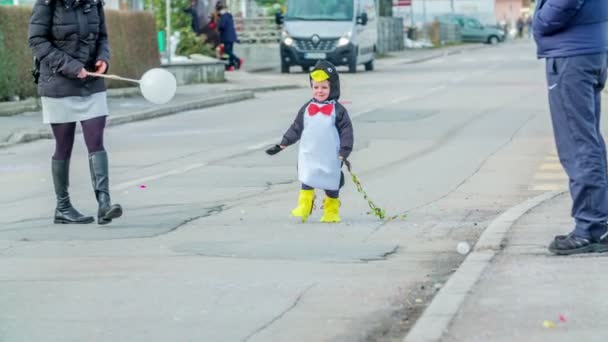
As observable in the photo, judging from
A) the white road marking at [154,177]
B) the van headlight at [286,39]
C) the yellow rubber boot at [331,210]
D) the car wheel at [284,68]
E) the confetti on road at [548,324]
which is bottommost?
the car wheel at [284,68]

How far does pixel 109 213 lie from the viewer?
35.2 feet

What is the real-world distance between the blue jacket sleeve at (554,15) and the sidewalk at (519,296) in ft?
3.95

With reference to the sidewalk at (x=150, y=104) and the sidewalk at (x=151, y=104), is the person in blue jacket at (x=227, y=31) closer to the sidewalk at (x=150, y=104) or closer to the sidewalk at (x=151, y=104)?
the sidewalk at (x=150, y=104)

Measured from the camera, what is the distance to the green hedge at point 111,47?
2462 centimetres

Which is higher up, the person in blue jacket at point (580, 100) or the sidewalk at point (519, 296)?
the person in blue jacket at point (580, 100)

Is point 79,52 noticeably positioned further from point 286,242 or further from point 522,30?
point 522,30

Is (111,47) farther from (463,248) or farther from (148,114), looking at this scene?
(463,248)

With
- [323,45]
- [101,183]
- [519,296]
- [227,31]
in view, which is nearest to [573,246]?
[519,296]

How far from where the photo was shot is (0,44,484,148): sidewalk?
20.6 meters

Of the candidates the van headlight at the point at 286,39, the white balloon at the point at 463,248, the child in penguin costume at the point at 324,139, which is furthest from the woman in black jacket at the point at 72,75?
the van headlight at the point at 286,39

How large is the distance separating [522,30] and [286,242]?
11037 centimetres

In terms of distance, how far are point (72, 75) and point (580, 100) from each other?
389 cm

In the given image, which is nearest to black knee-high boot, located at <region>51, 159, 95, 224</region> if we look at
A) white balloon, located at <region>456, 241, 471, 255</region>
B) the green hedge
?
white balloon, located at <region>456, 241, 471, 255</region>

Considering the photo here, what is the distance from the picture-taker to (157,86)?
37.1ft
